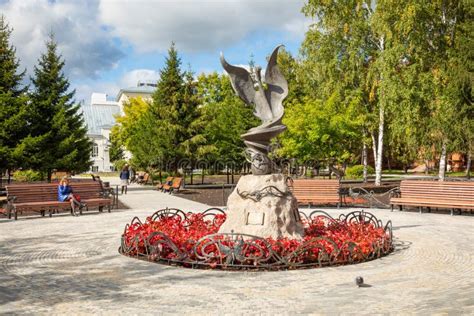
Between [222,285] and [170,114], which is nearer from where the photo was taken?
[222,285]

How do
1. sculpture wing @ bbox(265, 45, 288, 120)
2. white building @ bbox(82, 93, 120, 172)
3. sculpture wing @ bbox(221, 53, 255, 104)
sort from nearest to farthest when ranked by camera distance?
1. sculpture wing @ bbox(221, 53, 255, 104)
2. sculpture wing @ bbox(265, 45, 288, 120)
3. white building @ bbox(82, 93, 120, 172)

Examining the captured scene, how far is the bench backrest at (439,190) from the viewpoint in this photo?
14.2 metres

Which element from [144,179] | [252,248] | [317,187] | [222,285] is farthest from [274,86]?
[144,179]

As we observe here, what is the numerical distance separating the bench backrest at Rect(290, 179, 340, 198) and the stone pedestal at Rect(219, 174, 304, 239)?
7437 millimetres

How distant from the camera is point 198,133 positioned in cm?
3000

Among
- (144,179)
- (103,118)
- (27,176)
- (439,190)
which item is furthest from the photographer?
(103,118)

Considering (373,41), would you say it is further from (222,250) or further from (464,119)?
(222,250)

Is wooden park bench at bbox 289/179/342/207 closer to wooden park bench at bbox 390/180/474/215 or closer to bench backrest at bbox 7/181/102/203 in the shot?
wooden park bench at bbox 390/180/474/215

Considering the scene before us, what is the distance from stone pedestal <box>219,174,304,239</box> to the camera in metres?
8.65

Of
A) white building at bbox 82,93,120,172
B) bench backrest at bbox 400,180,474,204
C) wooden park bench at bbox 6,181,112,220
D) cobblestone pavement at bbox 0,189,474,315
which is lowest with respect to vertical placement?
cobblestone pavement at bbox 0,189,474,315

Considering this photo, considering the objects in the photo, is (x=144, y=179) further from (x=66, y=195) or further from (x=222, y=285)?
(x=222, y=285)

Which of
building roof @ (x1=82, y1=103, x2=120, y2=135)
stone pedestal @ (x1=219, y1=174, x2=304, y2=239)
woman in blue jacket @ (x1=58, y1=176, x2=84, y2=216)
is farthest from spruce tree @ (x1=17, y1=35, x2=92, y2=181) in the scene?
building roof @ (x1=82, y1=103, x2=120, y2=135)

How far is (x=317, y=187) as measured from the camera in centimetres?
1661

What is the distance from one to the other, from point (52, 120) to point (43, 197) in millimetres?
12041
